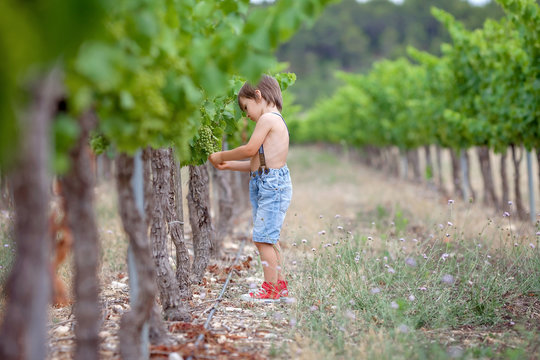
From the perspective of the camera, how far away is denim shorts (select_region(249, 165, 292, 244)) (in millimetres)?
4156

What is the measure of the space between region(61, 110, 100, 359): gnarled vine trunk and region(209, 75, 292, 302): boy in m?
1.94

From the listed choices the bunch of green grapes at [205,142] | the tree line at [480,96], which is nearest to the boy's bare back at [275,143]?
the bunch of green grapes at [205,142]

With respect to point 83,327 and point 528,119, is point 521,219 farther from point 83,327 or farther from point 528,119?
point 83,327

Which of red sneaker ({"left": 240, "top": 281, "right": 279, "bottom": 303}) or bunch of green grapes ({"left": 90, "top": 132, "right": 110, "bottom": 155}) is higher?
bunch of green grapes ({"left": 90, "top": 132, "right": 110, "bottom": 155})

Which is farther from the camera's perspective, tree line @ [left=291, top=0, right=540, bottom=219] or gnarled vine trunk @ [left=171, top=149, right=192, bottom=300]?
tree line @ [left=291, top=0, right=540, bottom=219]

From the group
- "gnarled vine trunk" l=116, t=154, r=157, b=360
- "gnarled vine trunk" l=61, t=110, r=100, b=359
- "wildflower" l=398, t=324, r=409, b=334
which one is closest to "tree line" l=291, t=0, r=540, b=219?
"wildflower" l=398, t=324, r=409, b=334

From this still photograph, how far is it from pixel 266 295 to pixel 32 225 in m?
2.71

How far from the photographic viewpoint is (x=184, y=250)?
425 cm

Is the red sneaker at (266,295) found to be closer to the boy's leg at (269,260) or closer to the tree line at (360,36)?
the boy's leg at (269,260)

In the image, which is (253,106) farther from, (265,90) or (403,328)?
(403,328)

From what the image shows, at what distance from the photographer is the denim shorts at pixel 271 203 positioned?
4.16m

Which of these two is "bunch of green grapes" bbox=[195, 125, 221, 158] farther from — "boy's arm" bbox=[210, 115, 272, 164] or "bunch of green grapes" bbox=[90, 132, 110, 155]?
"bunch of green grapes" bbox=[90, 132, 110, 155]

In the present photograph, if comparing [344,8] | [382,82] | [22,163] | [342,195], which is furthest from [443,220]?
[344,8]

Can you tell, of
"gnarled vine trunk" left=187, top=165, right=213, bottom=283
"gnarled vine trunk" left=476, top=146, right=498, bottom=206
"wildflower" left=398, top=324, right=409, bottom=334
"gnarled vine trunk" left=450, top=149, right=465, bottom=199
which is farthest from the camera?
"gnarled vine trunk" left=450, top=149, right=465, bottom=199
